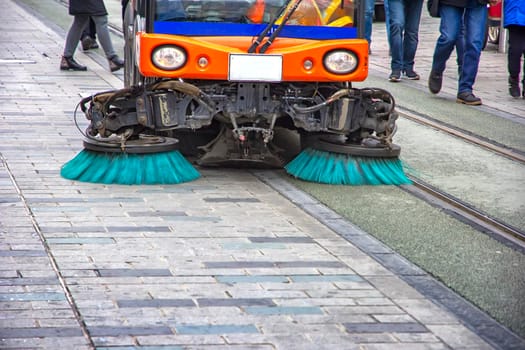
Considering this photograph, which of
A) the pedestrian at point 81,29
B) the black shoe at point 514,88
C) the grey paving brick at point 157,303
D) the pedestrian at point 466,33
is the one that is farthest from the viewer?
the pedestrian at point 81,29

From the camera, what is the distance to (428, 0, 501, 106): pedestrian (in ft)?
40.2

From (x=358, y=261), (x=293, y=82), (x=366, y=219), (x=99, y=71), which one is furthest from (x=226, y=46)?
(x=99, y=71)

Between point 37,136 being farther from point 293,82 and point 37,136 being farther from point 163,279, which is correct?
point 163,279

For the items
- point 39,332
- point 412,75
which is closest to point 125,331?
point 39,332

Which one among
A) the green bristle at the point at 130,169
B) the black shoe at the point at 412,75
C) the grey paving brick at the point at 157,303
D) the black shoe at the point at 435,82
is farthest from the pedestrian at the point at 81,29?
the grey paving brick at the point at 157,303

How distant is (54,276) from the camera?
18.3 ft

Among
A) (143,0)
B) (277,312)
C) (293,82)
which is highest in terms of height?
(143,0)

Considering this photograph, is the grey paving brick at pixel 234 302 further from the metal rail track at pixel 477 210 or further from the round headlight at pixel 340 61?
the round headlight at pixel 340 61

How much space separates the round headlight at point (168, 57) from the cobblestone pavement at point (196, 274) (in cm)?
82

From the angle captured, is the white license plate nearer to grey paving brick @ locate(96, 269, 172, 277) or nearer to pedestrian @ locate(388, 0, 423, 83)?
grey paving brick @ locate(96, 269, 172, 277)

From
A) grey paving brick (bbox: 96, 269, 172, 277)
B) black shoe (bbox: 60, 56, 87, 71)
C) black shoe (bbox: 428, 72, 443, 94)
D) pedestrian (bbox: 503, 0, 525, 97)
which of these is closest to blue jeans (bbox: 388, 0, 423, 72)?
black shoe (bbox: 428, 72, 443, 94)

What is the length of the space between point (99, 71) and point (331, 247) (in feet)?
28.9

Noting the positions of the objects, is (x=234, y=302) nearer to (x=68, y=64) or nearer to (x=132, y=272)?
(x=132, y=272)

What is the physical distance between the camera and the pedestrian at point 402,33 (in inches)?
550
